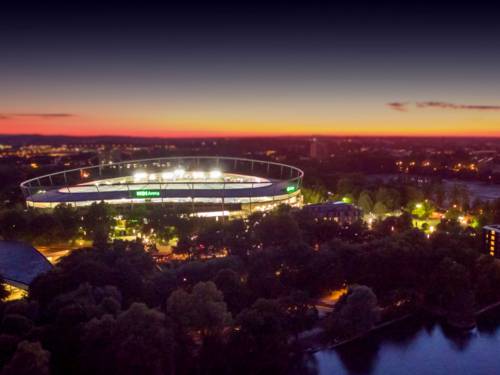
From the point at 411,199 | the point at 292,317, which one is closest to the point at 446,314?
the point at 292,317

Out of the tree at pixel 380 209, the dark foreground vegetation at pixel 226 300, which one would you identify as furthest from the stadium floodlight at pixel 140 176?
the tree at pixel 380 209

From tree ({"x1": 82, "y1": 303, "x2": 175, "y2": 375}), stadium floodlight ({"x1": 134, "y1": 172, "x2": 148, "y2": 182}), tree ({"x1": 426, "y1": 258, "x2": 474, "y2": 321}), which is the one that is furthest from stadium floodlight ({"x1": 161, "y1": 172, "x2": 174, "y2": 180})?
tree ({"x1": 82, "y1": 303, "x2": 175, "y2": 375})

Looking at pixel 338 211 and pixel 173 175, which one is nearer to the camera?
pixel 338 211

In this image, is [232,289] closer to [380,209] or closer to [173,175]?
[380,209]

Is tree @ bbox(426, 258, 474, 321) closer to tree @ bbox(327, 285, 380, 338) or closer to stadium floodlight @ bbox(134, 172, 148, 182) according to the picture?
tree @ bbox(327, 285, 380, 338)

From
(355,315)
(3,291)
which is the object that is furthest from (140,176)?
(355,315)

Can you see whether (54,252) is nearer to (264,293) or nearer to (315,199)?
(264,293)

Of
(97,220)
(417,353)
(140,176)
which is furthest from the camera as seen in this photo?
(140,176)
